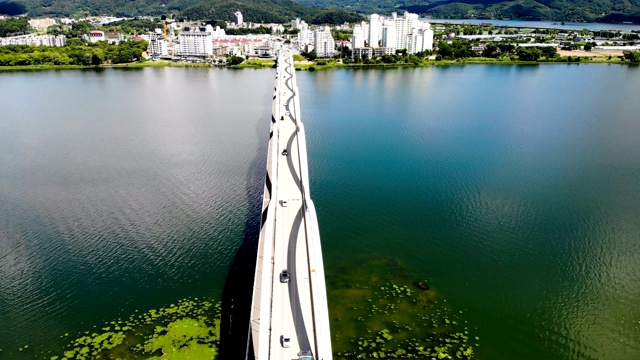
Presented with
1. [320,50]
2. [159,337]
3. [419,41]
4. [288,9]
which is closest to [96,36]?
[320,50]

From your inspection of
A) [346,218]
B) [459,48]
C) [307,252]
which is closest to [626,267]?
[346,218]

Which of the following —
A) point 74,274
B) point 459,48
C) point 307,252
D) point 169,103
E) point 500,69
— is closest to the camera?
point 307,252

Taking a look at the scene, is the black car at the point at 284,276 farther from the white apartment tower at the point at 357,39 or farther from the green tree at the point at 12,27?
the green tree at the point at 12,27

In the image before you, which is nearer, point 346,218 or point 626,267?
point 626,267

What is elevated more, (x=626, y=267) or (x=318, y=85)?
(x=318, y=85)

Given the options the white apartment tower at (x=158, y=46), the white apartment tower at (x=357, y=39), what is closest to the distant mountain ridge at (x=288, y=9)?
the white apartment tower at (x=158, y=46)

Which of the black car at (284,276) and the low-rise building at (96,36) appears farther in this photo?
the low-rise building at (96,36)

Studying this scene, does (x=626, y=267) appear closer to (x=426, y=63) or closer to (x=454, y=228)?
(x=454, y=228)
